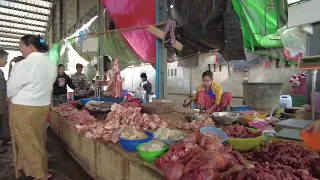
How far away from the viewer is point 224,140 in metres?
2.26

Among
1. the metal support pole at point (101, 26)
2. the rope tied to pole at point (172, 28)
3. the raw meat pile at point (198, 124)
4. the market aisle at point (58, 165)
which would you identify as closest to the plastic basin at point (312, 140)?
the raw meat pile at point (198, 124)

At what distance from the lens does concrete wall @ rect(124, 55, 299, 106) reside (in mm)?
6375

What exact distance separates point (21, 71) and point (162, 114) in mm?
2442

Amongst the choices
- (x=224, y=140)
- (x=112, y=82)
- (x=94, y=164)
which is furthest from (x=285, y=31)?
(x=94, y=164)

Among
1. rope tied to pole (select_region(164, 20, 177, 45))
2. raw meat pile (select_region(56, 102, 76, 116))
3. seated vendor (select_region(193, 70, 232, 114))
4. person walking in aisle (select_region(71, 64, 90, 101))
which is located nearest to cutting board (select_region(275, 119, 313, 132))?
seated vendor (select_region(193, 70, 232, 114))

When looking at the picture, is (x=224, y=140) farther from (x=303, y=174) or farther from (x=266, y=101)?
(x=266, y=101)

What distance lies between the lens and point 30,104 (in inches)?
120

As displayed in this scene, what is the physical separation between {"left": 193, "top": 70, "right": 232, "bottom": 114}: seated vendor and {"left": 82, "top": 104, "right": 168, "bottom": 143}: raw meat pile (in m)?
1.61

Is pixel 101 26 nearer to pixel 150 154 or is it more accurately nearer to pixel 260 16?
pixel 260 16

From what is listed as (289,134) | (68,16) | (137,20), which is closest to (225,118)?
(289,134)

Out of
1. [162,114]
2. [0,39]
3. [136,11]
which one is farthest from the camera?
[0,39]

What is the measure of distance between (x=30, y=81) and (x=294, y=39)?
4.65m

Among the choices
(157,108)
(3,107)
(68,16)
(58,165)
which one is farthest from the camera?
(68,16)

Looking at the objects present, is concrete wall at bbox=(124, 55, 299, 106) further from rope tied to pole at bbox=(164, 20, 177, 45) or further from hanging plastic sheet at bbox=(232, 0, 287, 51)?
rope tied to pole at bbox=(164, 20, 177, 45)
